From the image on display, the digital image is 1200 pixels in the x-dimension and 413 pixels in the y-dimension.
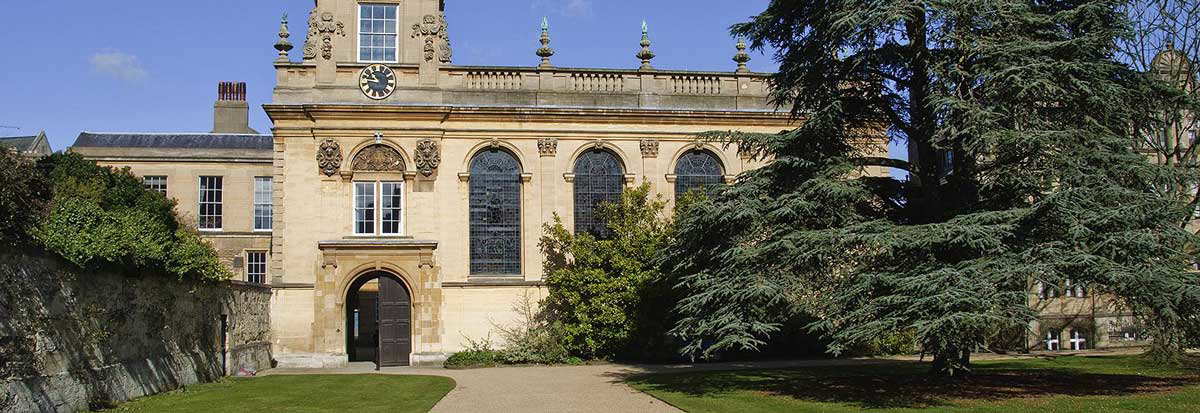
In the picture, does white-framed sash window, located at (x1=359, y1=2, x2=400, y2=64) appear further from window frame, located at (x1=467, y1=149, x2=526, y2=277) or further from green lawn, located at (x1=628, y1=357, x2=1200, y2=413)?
green lawn, located at (x1=628, y1=357, x2=1200, y2=413)

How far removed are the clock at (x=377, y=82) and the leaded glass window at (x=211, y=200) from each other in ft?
31.7

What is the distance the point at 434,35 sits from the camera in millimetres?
25219

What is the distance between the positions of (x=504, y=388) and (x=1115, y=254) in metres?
10.1

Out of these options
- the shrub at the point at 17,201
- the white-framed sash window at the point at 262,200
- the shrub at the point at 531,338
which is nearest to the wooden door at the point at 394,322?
the shrub at the point at 531,338

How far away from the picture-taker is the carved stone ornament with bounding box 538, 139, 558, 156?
25.2m

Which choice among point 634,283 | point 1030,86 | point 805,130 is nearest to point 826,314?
point 805,130

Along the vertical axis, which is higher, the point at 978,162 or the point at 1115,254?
the point at 978,162

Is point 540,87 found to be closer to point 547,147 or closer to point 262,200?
point 547,147

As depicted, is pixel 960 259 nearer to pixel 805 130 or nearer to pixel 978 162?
pixel 978 162

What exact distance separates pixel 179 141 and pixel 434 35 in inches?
519

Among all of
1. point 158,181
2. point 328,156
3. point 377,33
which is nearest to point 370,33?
point 377,33

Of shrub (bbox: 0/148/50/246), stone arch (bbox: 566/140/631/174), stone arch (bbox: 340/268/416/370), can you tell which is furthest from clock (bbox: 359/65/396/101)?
shrub (bbox: 0/148/50/246)

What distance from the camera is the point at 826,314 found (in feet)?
46.8

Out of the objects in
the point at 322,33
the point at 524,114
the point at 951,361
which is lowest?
the point at 951,361
